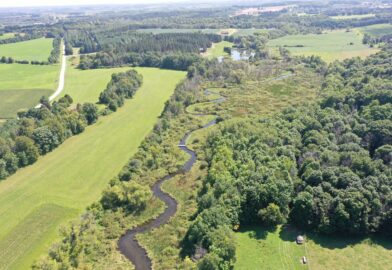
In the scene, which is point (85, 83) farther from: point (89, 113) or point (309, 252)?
point (309, 252)

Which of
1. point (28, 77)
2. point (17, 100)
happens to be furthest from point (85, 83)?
point (28, 77)

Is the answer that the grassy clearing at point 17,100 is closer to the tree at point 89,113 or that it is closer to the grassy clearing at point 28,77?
the grassy clearing at point 28,77

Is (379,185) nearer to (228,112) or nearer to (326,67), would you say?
(228,112)

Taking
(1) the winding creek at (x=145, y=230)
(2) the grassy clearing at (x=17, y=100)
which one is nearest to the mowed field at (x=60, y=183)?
(1) the winding creek at (x=145, y=230)

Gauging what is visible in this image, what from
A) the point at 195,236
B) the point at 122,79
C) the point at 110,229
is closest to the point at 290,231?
the point at 195,236

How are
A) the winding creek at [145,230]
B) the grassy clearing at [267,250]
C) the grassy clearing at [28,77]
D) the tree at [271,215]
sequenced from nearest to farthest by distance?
1. the grassy clearing at [267,250]
2. the winding creek at [145,230]
3. the tree at [271,215]
4. the grassy clearing at [28,77]

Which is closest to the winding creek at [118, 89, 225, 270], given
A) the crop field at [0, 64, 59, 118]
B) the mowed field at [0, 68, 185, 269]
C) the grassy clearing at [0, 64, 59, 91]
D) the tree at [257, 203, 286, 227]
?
the mowed field at [0, 68, 185, 269]
